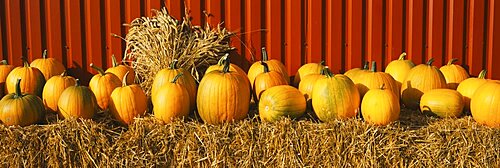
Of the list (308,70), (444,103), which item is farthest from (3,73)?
(444,103)

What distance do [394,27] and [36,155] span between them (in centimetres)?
303

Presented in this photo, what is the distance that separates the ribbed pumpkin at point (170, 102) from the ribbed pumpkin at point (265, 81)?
55cm

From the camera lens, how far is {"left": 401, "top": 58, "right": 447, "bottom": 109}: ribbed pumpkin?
12.4 ft

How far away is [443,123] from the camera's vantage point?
337 centimetres

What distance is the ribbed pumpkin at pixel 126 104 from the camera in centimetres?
337

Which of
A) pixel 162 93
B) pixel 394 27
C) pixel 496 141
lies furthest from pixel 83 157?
pixel 394 27

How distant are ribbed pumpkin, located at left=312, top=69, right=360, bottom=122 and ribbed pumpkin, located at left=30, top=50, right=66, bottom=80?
2.11m

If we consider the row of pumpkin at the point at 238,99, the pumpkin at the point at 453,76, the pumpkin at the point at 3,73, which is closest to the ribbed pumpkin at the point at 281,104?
the row of pumpkin at the point at 238,99

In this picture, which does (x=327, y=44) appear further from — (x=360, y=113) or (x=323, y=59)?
(x=360, y=113)

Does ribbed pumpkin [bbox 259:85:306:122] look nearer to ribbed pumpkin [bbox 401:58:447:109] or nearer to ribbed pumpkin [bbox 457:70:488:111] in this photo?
ribbed pumpkin [bbox 401:58:447:109]

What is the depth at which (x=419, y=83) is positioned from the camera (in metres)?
3.80

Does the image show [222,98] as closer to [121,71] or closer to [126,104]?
[126,104]

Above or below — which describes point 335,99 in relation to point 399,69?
below

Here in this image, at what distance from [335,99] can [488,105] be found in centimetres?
94
